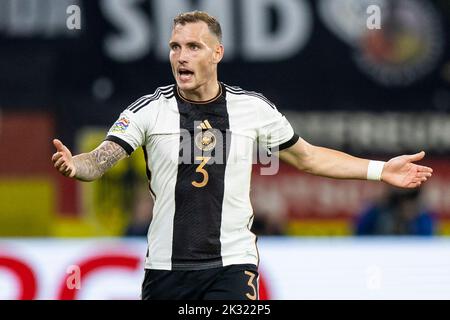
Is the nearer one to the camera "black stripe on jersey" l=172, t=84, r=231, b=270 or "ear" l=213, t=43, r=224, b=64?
"black stripe on jersey" l=172, t=84, r=231, b=270

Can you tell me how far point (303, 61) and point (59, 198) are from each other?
2.93m

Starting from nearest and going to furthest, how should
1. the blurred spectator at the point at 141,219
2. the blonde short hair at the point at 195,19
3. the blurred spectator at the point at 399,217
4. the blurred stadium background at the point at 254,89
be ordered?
1. the blonde short hair at the point at 195,19
2. the blurred spectator at the point at 399,217
3. the blurred spectator at the point at 141,219
4. the blurred stadium background at the point at 254,89

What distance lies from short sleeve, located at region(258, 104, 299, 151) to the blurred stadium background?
19.7 feet

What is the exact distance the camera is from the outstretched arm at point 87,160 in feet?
21.9

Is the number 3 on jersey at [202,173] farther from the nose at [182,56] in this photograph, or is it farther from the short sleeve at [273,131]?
the nose at [182,56]

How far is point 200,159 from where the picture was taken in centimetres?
717

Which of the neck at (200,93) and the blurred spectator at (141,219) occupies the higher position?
the neck at (200,93)

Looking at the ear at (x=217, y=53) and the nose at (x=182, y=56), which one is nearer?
the nose at (x=182, y=56)

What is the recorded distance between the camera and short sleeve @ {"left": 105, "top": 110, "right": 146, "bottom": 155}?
7.12 meters

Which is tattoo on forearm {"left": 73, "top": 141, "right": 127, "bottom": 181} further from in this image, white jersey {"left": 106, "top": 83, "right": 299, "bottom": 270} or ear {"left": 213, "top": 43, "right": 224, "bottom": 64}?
ear {"left": 213, "top": 43, "right": 224, "bottom": 64}

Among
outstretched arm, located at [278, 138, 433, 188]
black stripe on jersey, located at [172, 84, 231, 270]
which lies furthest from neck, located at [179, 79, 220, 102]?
outstretched arm, located at [278, 138, 433, 188]

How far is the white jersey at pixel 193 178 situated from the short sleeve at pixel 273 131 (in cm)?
14

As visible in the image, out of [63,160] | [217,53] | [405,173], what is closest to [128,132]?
[63,160]

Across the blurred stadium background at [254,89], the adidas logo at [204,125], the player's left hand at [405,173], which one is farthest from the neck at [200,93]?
the blurred stadium background at [254,89]
